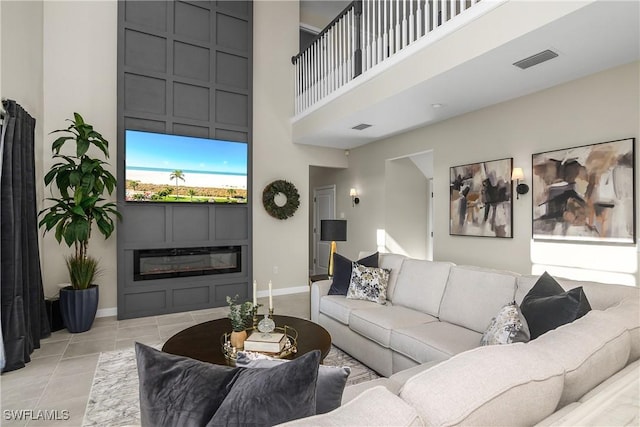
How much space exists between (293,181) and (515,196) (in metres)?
3.52

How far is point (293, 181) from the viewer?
607cm

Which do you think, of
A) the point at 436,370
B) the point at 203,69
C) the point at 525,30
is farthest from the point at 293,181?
the point at 436,370

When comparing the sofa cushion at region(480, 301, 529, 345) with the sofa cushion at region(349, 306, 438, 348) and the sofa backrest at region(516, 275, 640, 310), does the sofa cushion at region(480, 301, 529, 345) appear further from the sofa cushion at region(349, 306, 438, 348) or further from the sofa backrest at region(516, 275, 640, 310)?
the sofa cushion at region(349, 306, 438, 348)

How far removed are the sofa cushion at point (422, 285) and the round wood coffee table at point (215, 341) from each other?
102cm

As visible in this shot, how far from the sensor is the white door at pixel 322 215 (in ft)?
24.8

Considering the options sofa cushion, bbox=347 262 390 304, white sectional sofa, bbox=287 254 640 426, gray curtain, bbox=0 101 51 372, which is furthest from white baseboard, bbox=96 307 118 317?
white sectional sofa, bbox=287 254 640 426

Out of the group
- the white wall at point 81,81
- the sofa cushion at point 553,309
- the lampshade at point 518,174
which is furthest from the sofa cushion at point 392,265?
the white wall at point 81,81

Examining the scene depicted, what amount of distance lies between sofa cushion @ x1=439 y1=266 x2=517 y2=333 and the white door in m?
4.66

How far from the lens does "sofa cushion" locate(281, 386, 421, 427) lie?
0.73 metres

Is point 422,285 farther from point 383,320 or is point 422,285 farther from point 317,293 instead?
point 317,293

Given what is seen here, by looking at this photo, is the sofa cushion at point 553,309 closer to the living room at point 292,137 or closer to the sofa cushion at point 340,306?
the sofa cushion at point 340,306

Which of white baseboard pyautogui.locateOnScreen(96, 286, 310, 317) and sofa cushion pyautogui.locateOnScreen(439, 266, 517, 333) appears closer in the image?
sofa cushion pyautogui.locateOnScreen(439, 266, 517, 333)

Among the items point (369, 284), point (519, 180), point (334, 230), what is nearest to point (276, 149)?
point (334, 230)

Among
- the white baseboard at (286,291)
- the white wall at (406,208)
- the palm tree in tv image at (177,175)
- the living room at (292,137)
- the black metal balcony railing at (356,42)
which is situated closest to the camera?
the living room at (292,137)
